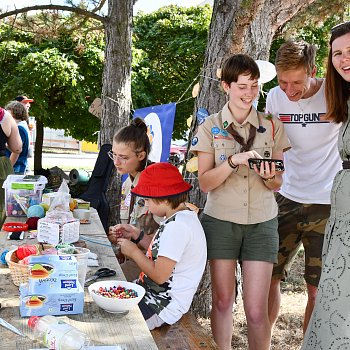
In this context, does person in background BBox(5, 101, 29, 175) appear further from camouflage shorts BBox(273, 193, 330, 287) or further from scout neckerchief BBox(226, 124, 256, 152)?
scout neckerchief BBox(226, 124, 256, 152)

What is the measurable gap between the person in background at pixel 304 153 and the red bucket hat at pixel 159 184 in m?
0.72

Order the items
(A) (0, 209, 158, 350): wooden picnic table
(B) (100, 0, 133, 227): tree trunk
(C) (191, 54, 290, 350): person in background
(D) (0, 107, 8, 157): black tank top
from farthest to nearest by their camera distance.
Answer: (B) (100, 0, 133, 227): tree trunk, (D) (0, 107, 8, 157): black tank top, (C) (191, 54, 290, 350): person in background, (A) (0, 209, 158, 350): wooden picnic table

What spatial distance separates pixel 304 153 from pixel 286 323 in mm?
1767

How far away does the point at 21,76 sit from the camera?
36.4 ft

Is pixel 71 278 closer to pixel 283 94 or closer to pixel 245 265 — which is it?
pixel 245 265

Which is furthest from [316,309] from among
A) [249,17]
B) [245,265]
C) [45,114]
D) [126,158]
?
[45,114]

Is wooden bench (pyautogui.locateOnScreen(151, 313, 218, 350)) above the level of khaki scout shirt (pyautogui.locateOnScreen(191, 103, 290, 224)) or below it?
below

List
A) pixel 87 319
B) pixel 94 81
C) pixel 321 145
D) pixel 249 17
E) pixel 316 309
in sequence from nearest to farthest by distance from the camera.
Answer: pixel 87 319
pixel 316 309
pixel 321 145
pixel 249 17
pixel 94 81

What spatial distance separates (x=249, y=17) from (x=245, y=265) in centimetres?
167

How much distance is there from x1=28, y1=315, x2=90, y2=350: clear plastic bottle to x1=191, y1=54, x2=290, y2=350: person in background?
117 cm

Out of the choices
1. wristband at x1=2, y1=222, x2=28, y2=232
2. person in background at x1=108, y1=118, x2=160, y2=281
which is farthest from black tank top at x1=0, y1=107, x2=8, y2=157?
wristband at x1=2, y1=222, x2=28, y2=232

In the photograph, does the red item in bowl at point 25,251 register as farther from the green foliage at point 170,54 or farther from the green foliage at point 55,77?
the green foliage at point 170,54

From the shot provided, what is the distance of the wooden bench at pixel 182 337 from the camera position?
2.19 metres

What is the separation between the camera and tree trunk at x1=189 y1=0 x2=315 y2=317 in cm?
338
